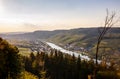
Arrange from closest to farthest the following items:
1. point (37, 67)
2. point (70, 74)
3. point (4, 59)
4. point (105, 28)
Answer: point (105, 28)
point (4, 59)
point (70, 74)
point (37, 67)

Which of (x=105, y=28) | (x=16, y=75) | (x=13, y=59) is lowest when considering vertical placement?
(x=16, y=75)

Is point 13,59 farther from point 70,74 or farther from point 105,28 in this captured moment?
point 70,74

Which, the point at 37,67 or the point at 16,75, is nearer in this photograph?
the point at 16,75

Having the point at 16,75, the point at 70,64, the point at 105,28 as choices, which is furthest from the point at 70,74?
the point at 105,28

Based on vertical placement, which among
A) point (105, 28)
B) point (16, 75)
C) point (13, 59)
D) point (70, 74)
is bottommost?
point (70, 74)

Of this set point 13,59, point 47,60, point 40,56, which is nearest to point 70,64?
point 47,60

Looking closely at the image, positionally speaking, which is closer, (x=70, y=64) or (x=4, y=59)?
(x=4, y=59)

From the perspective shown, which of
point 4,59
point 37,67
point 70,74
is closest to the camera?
point 4,59

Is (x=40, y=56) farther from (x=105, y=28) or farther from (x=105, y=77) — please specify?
(x=105, y=28)

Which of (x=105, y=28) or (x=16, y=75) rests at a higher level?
(x=105, y=28)
